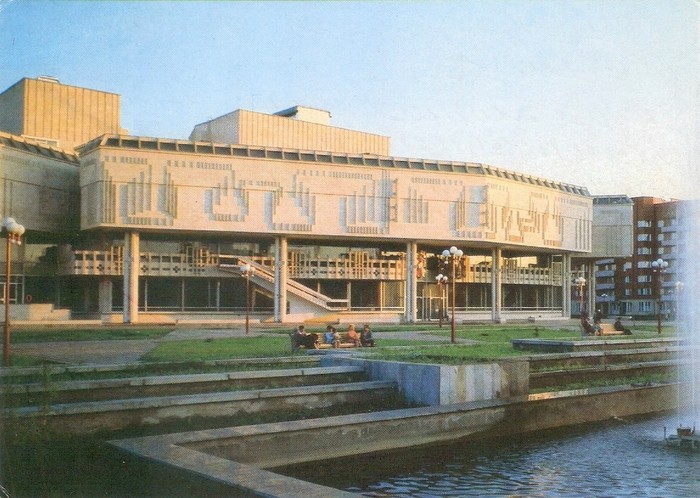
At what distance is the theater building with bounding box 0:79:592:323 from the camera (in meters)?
45.6

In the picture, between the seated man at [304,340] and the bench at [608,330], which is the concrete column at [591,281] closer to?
the bench at [608,330]

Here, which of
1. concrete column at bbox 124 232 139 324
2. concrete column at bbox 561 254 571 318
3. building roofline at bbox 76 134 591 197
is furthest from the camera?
concrete column at bbox 561 254 571 318

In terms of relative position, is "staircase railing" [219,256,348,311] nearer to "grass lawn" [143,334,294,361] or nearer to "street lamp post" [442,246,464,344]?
"street lamp post" [442,246,464,344]

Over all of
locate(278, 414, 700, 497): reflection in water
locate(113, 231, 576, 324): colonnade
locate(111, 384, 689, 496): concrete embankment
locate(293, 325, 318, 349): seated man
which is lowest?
locate(278, 414, 700, 497): reflection in water

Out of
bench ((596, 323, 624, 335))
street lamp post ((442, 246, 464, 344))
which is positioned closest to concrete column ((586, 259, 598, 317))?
street lamp post ((442, 246, 464, 344))

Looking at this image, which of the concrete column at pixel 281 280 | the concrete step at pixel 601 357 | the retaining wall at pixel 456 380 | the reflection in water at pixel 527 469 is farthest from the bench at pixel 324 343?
the concrete column at pixel 281 280

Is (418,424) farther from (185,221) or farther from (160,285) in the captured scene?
(160,285)

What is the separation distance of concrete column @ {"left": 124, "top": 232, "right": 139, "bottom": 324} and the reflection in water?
1465 inches

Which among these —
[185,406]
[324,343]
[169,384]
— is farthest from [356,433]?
[324,343]

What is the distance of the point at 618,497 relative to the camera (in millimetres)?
9359

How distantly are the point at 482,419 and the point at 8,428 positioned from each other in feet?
25.2

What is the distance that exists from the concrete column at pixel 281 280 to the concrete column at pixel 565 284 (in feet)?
94.8

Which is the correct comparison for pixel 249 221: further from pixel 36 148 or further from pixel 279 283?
pixel 36 148

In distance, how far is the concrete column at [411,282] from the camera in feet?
177
